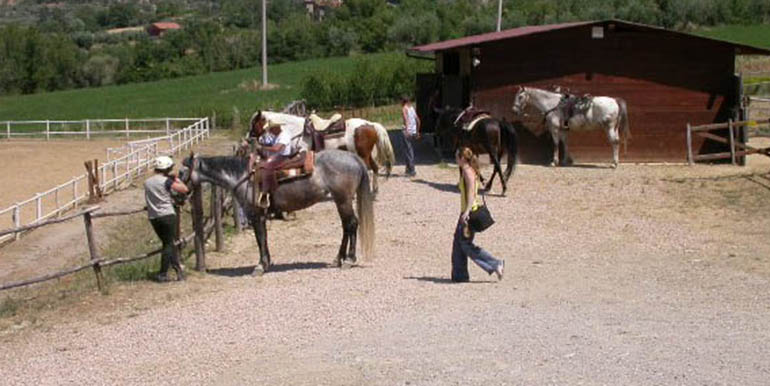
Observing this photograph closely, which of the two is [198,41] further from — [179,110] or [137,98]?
[179,110]

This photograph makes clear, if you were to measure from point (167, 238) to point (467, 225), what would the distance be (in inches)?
133

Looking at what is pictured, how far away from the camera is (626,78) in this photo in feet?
76.4

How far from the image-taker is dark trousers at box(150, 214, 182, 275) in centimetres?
1159

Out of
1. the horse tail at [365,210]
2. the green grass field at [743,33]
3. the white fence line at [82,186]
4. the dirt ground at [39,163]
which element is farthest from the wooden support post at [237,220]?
Answer: the green grass field at [743,33]

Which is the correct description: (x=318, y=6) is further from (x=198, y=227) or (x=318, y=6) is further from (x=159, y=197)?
(x=159, y=197)

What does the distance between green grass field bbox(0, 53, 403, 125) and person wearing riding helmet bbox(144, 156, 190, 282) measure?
29.9m

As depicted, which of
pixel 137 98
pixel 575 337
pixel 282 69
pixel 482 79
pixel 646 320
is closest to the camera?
pixel 575 337

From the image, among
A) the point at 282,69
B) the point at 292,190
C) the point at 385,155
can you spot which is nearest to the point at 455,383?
the point at 292,190

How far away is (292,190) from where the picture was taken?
12227 millimetres

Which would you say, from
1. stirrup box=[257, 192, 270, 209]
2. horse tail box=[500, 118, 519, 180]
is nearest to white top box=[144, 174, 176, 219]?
stirrup box=[257, 192, 270, 209]

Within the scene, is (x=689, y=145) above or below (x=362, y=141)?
below

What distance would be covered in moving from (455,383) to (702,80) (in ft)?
57.9

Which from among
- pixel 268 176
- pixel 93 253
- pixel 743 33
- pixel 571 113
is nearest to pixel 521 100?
pixel 571 113

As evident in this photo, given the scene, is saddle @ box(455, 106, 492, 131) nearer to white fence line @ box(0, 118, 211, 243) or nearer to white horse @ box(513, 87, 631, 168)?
white horse @ box(513, 87, 631, 168)
